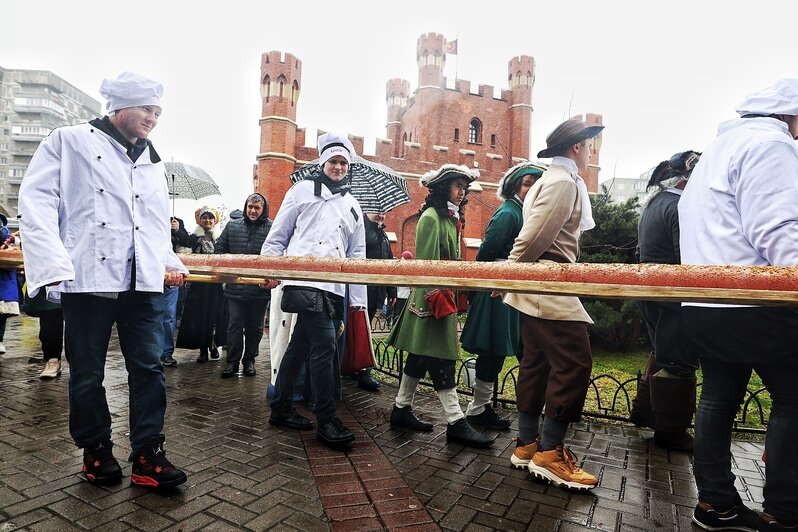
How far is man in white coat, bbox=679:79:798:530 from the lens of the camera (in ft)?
6.04

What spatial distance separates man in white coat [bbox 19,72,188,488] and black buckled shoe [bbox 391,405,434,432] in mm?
1665

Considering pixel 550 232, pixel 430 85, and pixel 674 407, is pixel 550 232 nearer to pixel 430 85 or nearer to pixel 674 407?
pixel 674 407

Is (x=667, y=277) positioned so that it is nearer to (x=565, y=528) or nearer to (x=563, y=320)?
(x=563, y=320)

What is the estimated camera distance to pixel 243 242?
18.6ft

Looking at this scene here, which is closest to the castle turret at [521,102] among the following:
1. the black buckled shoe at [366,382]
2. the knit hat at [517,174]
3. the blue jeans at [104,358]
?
the black buckled shoe at [366,382]

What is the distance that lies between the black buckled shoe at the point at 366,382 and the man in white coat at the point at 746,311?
3231 millimetres

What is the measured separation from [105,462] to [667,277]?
108 inches

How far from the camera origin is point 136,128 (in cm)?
252

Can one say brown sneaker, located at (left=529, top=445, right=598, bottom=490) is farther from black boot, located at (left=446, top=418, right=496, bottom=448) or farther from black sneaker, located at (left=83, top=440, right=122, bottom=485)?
black sneaker, located at (left=83, top=440, right=122, bottom=485)

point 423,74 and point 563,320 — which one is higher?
point 423,74

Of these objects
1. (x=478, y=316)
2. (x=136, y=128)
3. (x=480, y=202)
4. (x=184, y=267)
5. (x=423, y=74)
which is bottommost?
(x=478, y=316)

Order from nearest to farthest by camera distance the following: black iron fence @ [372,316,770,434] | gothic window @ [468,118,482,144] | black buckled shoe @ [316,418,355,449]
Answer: black buckled shoe @ [316,418,355,449] < black iron fence @ [372,316,770,434] < gothic window @ [468,118,482,144]

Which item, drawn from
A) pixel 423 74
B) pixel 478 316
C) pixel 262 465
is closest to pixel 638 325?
pixel 478 316

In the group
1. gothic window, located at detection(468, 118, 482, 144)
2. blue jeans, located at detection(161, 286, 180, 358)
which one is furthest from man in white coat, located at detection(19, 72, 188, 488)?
gothic window, located at detection(468, 118, 482, 144)
